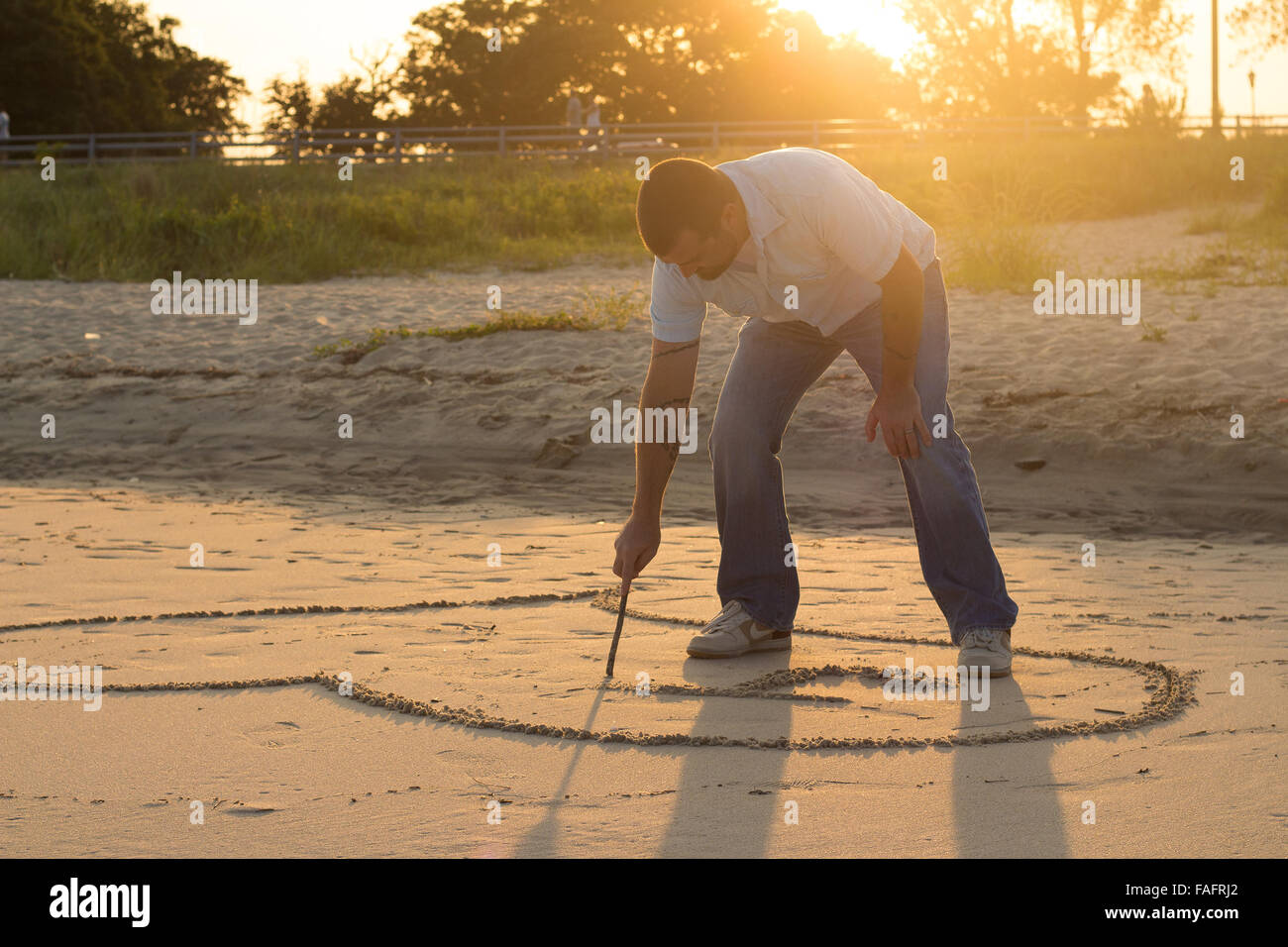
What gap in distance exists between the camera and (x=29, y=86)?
107ft

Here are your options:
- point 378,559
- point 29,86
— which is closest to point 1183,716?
point 378,559

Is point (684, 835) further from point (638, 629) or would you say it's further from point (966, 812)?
point (638, 629)

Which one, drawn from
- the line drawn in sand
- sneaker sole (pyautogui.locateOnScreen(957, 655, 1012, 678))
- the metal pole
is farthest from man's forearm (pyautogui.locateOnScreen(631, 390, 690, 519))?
the metal pole

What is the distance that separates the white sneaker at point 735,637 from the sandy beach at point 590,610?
0.07 m

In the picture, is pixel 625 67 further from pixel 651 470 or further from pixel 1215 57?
pixel 651 470

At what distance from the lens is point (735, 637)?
13.1 ft

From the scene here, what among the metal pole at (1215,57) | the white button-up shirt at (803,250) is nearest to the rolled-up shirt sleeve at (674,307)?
the white button-up shirt at (803,250)

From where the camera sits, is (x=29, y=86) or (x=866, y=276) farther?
(x=29, y=86)

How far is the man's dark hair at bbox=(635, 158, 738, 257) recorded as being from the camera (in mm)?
3174

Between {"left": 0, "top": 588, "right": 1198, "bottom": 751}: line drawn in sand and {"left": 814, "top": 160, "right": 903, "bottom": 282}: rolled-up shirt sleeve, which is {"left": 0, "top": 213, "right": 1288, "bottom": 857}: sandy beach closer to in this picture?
{"left": 0, "top": 588, "right": 1198, "bottom": 751}: line drawn in sand

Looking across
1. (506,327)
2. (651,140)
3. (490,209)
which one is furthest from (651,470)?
(651,140)

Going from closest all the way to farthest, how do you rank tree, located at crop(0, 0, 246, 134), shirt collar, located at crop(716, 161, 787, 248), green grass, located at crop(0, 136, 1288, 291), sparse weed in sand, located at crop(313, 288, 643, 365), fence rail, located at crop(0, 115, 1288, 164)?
shirt collar, located at crop(716, 161, 787, 248) < sparse weed in sand, located at crop(313, 288, 643, 365) < green grass, located at crop(0, 136, 1288, 291) < fence rail, located at crop(0, 115, 1288, 164) < tree, located at crop(0, 0, 246, 134)

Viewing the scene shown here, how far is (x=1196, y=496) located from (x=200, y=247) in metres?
12.0

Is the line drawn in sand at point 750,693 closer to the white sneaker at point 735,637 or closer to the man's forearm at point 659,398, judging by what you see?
the white sneaker at point 735,637
